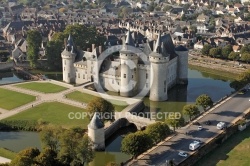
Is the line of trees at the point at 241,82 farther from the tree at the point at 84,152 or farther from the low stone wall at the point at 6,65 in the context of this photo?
the low stone wall at the point at 6,65

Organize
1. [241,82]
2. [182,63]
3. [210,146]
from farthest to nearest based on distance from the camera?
[182,63] < [241,82] < [210,146]

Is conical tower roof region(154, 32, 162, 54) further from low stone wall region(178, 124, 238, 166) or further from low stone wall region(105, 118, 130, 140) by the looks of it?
low stone wall region(178, 124, 238, 166)

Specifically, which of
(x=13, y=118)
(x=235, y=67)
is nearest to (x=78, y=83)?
(x=13, y=118)

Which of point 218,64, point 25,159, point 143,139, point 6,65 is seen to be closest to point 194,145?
point 143,139

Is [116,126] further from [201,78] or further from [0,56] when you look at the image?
[0,56]

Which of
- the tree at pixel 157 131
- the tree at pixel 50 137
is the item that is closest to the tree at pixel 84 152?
the tree at pixel 50 137

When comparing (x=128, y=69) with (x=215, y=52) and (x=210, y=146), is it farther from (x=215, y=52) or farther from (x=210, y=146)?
(x=215, y=52)

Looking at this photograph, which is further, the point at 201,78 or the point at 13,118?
the point at 201,78
